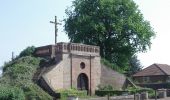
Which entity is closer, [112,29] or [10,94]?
[10,94]

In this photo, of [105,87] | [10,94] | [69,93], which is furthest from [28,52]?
[10,94]

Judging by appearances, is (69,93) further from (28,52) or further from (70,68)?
(28,52)

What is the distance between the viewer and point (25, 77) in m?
38.5

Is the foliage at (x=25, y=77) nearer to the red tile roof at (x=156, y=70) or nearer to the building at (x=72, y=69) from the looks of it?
the building at (x=72, y=69)

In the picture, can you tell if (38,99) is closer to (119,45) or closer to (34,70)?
(34,70)

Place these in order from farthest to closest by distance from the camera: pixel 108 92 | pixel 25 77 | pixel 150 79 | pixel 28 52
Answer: pixel 150 79 < pixel 28 52 < pixel 108 92 < pixel 25 77

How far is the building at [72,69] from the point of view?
40094 millimetres

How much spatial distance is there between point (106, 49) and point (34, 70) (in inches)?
871

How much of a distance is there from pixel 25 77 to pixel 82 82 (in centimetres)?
790

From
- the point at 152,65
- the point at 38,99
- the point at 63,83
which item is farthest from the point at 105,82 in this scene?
the point at 152,65

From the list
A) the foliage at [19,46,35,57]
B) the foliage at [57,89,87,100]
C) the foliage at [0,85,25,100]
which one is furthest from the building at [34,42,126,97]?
the foliage at [0,85,25,100]

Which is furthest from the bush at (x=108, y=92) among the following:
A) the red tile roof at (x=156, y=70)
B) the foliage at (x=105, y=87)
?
the red tile roof at (x=156, y=70)

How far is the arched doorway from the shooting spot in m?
43.6

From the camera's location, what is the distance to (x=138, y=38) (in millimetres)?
60844
